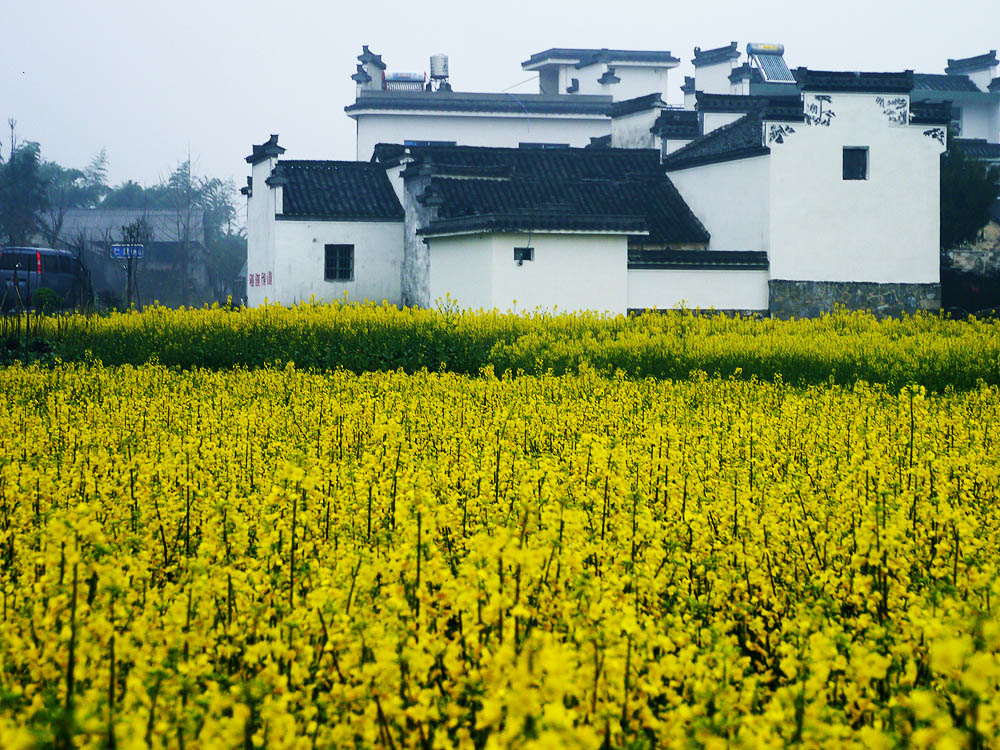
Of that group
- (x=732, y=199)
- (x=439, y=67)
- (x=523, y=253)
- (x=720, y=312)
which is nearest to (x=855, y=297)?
(x=720, y=312)

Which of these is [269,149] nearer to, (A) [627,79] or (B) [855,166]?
(B) [855,166]

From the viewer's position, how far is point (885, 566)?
372cm

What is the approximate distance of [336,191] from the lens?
82.1 feet

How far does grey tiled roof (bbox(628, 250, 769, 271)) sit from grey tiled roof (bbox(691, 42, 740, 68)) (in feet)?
64.8

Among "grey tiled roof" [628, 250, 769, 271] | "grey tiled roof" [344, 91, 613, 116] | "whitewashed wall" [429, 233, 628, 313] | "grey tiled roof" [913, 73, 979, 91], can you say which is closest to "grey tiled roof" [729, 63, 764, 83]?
"grey tiled roof" [344, 91, 613, 116]

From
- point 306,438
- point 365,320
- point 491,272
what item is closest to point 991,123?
point 491,272

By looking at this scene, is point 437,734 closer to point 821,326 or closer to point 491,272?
point 821,326

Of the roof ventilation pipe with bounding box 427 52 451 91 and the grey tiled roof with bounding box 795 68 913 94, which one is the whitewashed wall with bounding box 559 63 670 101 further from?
the grey tiled roof with bounding box 795 68 913 94

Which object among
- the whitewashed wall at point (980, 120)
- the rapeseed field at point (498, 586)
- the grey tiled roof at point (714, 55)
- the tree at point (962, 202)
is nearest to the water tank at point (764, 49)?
the grey tiled roof at point (714, 55)

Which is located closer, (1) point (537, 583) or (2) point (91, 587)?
(2) point (91, 587)

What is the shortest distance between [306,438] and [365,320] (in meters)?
6.48

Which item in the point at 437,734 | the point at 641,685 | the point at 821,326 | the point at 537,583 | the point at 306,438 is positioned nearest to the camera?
the point at 437,734

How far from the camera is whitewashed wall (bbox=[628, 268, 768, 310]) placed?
766 inches

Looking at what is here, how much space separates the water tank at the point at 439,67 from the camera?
3781 centimetres
